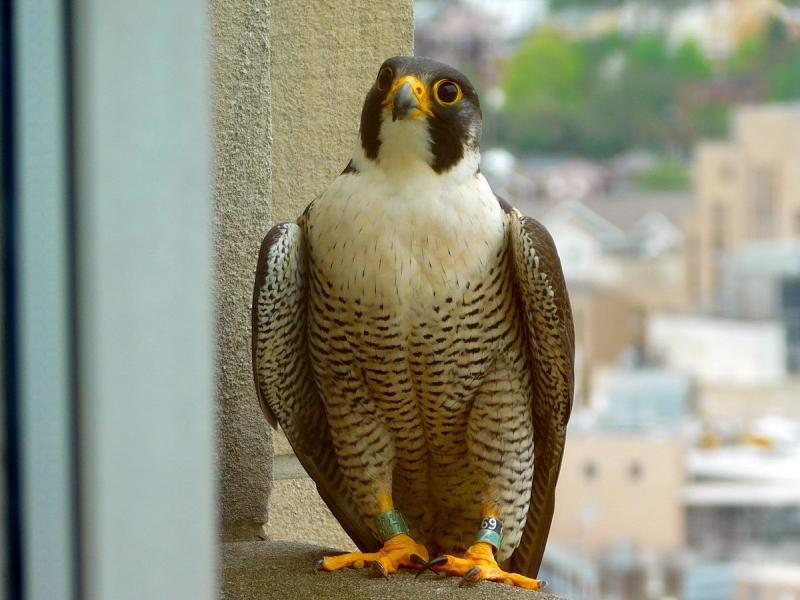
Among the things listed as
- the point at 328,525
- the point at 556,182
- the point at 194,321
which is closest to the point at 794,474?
the point at 556,182

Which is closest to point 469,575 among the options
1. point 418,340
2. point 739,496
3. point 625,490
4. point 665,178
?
point 418,340

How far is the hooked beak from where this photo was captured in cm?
170

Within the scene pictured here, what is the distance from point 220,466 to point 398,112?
0.79 metres

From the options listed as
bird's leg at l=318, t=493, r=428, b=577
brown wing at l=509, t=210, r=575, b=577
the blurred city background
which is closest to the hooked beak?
brown wing at l=509, t=210, r=575, b=577

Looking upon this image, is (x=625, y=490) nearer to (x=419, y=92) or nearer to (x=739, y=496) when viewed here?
(x=739, y=496)

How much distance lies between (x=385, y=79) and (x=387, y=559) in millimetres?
713

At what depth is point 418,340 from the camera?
182 cm

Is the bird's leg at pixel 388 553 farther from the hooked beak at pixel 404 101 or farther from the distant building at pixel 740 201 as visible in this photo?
the distant building at pixel 740 201

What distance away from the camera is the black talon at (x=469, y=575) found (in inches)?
71.0

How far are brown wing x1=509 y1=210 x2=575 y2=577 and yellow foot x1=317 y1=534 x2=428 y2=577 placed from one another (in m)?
0.28

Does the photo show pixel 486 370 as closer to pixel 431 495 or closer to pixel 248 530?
pixel 431 495

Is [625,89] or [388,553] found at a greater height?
[625,89]

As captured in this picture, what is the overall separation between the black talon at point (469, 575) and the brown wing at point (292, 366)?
9.8 inches

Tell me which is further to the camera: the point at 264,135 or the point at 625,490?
the point at 625,490
